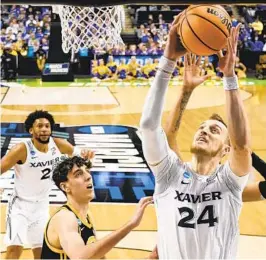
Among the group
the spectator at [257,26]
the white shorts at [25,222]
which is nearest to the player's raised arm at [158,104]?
the white shorts at [25,222]

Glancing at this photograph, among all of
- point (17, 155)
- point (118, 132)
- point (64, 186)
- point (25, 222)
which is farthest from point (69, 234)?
point (118, 132)

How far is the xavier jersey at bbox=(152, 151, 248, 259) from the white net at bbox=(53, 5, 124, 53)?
69.7 inches

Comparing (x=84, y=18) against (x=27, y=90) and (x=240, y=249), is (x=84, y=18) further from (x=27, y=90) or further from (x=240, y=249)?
(x=27, y=90)

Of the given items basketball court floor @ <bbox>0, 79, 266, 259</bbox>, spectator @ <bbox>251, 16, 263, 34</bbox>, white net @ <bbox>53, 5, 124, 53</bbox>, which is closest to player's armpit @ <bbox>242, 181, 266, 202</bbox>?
white net @ <bbox>53, 5, 124, 53</bbox>

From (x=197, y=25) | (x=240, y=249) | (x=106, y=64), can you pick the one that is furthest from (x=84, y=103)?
(x=197, y=25)

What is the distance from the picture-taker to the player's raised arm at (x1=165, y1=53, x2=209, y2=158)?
2693mm

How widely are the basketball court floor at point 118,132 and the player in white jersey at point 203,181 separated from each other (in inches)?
89.0

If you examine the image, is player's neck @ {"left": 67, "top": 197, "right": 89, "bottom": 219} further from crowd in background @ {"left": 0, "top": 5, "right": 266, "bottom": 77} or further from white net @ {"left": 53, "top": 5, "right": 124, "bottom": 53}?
crowd in background @ {"left": 0, "top": 5, "right": 266, "bottom": 77}

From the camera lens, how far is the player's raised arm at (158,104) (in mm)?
2432

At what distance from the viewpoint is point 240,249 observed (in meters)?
4.94

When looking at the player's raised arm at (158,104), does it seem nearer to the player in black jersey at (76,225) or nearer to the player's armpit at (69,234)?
the player in black jersey at (76,225)

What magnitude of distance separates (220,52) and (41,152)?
6.91ft

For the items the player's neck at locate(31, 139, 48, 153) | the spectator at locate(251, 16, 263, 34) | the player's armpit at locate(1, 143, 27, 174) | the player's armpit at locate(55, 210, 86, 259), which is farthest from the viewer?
the spectator at locate(251, 16, 263, 34)

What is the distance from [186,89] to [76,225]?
31.5 inches
